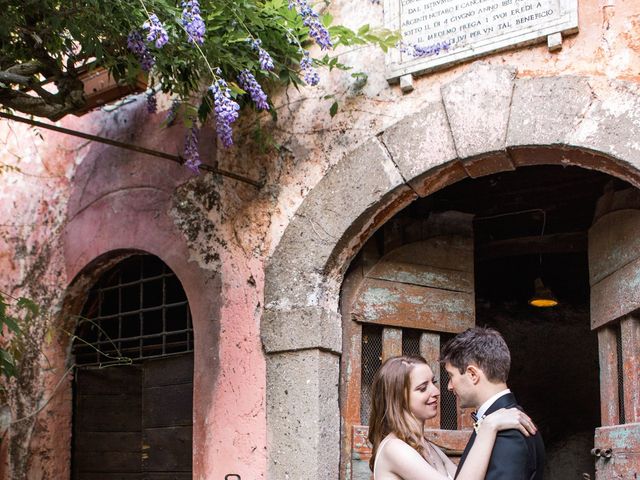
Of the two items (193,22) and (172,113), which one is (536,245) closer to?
(172,113)

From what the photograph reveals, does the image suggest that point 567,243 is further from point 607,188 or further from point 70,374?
point 70,374

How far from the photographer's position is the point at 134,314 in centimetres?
587

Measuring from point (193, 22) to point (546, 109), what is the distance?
158 cm


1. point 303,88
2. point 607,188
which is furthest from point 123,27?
point 607,188

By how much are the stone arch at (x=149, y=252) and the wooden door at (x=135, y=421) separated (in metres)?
0.48

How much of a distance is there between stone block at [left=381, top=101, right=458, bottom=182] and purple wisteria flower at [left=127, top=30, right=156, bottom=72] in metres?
1.20

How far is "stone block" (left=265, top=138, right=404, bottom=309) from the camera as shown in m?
4.50

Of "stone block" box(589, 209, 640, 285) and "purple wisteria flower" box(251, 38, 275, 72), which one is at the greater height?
"purple wisteria flower" box(251, 38, 275, 72)

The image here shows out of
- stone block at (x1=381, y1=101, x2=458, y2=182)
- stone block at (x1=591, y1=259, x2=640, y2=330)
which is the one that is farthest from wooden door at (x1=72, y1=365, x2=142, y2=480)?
stone block at (x1=591, y1=259, x2=640, y2=330)

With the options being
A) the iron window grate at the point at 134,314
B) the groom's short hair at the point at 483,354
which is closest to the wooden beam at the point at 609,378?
the groom's short hair at the point at 483,354

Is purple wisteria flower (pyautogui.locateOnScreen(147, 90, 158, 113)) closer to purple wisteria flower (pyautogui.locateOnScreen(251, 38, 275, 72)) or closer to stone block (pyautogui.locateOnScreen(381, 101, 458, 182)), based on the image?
purple wisteria flower (pyautogui.locateOnScreen(251, 38, 275, 72))

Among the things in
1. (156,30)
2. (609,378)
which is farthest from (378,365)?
(156,30)

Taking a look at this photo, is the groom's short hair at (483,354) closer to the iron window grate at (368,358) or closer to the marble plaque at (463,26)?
the marble plaque at (463,26)

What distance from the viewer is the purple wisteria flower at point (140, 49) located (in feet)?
14.0
